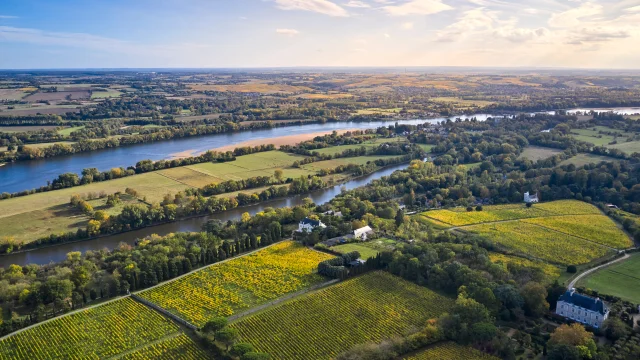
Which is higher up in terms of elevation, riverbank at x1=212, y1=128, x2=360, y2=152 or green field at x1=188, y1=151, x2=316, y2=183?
riverbank at x1=212, y1=128, x2=360, y2=152

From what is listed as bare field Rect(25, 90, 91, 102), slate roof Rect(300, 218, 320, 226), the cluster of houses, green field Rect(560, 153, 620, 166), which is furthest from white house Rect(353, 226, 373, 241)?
bare field Rect(25, 90, 91, 102)

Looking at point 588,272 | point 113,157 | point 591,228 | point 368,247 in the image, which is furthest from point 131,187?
point 591,228

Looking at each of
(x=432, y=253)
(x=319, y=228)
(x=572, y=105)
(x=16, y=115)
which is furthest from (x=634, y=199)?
(x=16, y=115)

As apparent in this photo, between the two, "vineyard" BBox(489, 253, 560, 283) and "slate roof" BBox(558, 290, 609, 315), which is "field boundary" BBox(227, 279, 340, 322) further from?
"slate roof" BBox(558, 290, 609, 315)

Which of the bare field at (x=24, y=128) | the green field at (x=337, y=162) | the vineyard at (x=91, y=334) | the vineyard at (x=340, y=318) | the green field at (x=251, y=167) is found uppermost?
the bare field at (x=24, y=128)

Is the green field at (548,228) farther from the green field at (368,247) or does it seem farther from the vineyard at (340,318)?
the vineyard at (340,318)

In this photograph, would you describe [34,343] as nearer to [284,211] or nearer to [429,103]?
[284,211]

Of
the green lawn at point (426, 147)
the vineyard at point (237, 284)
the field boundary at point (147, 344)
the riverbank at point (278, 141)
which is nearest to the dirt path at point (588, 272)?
the vineyard at point (237, 284)
